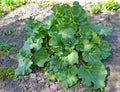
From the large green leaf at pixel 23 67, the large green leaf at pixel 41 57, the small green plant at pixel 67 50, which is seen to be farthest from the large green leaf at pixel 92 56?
the large green leaf at pixel 23 67

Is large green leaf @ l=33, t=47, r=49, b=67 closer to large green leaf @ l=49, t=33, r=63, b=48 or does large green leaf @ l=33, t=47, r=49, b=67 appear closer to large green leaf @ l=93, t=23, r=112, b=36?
large green leaf @ l=49, t=33, r=63, b=48

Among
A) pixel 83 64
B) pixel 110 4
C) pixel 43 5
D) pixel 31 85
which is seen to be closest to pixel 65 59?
pixel 83 64

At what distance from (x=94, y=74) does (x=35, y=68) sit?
1.02 m

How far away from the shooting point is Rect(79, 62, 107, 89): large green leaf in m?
4.78

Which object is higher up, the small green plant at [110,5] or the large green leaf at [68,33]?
the large green leaf at [68,33]

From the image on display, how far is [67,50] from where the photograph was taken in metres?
5.03

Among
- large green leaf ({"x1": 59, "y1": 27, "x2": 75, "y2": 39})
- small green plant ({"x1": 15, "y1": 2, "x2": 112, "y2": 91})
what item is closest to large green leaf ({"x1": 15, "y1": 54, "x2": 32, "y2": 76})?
small green plant ({"x1": 15, "y1": 2, "x2": 112, "y2": 91})

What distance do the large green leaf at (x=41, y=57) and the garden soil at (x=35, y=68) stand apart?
18 cm

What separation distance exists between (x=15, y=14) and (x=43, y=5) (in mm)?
640

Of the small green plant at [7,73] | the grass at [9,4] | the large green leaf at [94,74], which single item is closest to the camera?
the large green leaf at [94,74]

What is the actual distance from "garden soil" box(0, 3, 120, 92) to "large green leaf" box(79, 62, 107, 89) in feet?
0.46

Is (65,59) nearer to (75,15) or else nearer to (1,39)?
(75,15)

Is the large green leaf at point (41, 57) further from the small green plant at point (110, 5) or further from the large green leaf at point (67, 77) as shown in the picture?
the small green plant at point (110, 5)

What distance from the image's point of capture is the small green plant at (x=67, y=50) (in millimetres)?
4902
